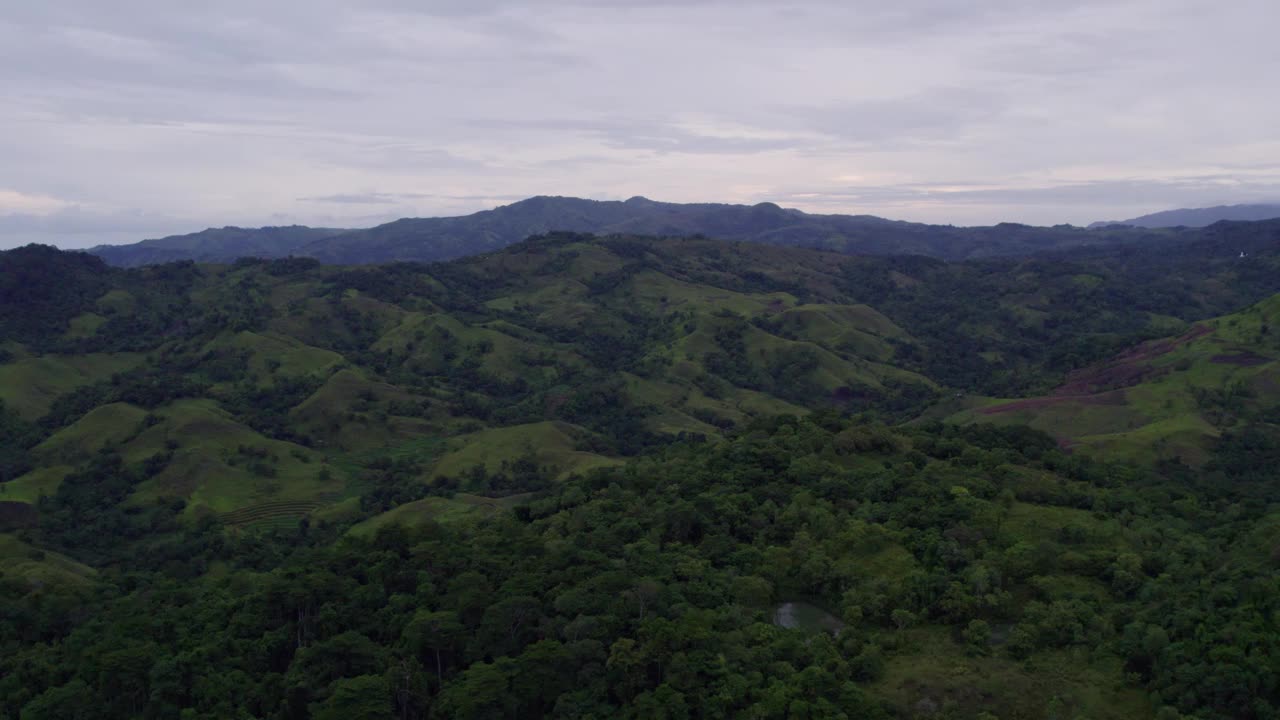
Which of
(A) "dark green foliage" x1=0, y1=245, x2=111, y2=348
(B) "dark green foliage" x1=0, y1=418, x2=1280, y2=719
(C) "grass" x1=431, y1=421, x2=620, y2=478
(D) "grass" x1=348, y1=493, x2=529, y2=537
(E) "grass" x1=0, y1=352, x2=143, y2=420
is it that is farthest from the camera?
(A) "dark green foliage" x1=0, y1=245, x2=111, y2=348

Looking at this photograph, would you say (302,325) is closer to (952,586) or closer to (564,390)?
(564,390)

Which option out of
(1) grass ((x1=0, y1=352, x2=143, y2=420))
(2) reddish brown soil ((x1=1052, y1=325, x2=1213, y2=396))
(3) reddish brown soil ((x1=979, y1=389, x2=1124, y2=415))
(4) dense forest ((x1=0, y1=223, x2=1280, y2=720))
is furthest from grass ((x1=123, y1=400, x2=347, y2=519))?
(2) reddish brown soil ((x1=1052, y1=325, x2=1213, y2=396))

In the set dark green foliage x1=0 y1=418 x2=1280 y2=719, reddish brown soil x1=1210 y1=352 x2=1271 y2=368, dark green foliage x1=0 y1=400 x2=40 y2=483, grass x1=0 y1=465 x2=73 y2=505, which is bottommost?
grass x1=0 y1=465 x2=73 y2=505

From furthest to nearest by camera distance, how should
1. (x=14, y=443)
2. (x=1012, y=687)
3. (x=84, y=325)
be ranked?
(x=84, y=325), (x=14, y=443), (x=1012, y=687)

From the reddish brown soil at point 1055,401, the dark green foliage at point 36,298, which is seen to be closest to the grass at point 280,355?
the dark green foliage at point 36,298

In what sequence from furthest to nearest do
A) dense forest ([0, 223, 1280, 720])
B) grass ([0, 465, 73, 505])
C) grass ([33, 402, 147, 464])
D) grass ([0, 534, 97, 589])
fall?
1. grass ([33, 402, 147, 464])
2. grass ([0, 465, 73, 505])
3. grass ([0, 534, 97, 589])
4. dense forest ([0, 223, 1280, 720])

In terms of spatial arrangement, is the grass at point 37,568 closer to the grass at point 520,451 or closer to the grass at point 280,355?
the grass at point 520,451

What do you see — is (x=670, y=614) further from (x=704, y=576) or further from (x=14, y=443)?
(x=14, y=443)

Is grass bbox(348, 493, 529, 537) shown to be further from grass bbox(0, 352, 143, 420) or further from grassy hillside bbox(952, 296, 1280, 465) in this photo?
grass bbox(0, 352, 143, 420)

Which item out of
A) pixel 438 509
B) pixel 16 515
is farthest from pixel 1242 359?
pixel 16 515
